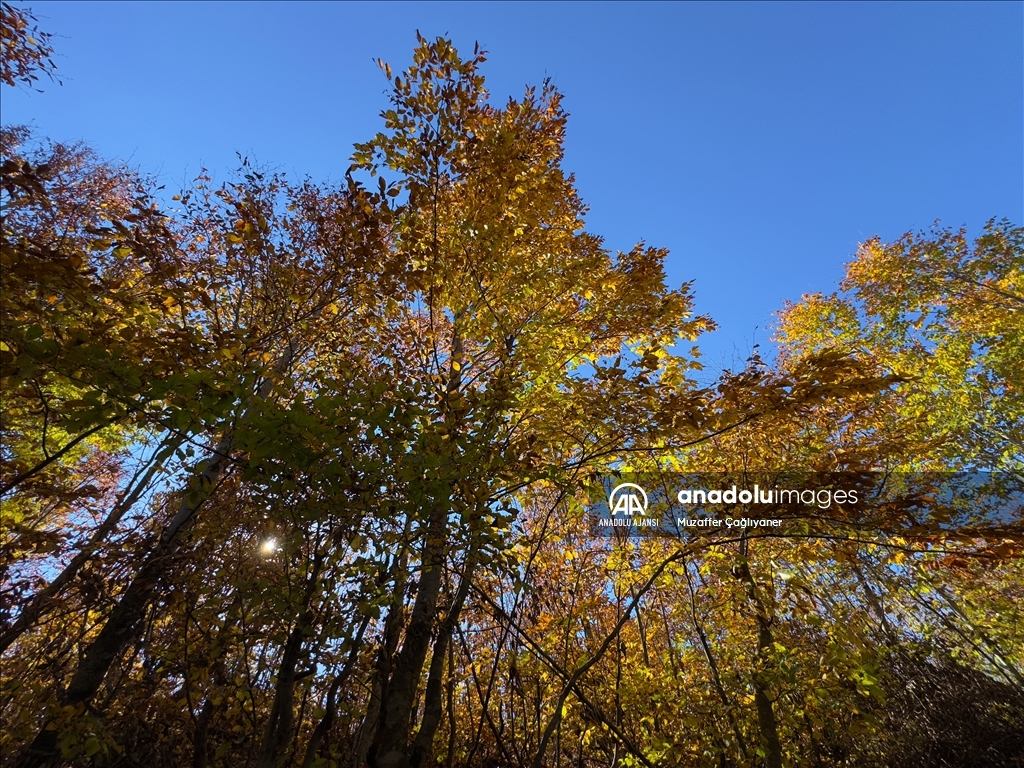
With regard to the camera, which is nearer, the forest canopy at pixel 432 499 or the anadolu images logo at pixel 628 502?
the forest canopy at pixel 432 499

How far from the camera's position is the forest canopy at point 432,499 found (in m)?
2.45

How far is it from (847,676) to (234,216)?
7.99 metres

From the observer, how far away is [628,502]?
4.86 meters

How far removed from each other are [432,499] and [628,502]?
298 cm

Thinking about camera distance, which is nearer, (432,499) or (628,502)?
(432,499)

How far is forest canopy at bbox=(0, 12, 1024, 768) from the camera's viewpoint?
2.45 meters

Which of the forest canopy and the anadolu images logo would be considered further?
the anadolu images logo

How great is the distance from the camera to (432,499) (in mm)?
2480

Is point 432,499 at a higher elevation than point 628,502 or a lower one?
lower

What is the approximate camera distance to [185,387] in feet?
→ 5.89

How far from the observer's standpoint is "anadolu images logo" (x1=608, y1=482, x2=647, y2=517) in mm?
4484

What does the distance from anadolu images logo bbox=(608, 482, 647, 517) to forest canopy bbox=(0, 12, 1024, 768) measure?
0.11m

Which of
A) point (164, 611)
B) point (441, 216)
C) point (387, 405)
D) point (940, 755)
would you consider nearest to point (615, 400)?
point (387, 405)

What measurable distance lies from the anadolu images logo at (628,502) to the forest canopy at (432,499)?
107 millimetres
